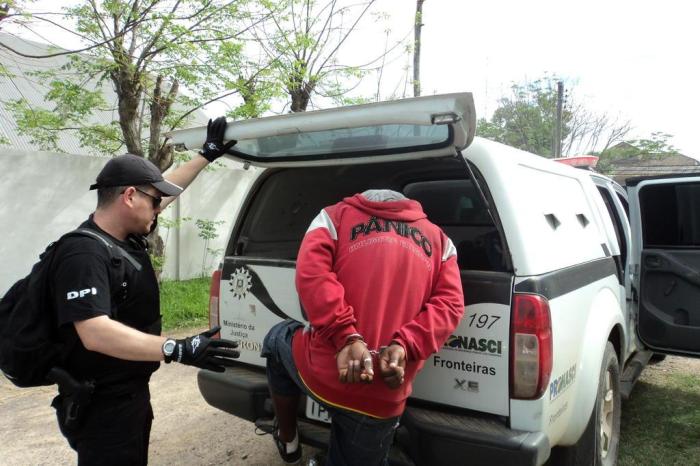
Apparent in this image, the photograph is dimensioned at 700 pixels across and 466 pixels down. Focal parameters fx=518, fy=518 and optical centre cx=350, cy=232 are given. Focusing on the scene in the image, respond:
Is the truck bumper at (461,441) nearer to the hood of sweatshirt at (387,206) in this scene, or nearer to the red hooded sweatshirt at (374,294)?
the red hooded sweatshirt at (374,294)

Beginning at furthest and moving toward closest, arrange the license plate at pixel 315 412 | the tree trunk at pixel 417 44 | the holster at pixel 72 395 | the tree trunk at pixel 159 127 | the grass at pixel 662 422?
the tree trunk at pixel 417 44 → the tree trunk at pixel 159 127 → the grass at pixel 662 422 → the license plate at pixel 315 412 → the holster at pixel 72 395

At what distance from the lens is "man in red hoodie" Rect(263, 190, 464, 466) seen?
185 centimetres

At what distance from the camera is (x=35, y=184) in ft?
23.4

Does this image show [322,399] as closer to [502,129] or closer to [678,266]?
[678,266]

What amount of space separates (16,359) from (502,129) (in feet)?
98.8

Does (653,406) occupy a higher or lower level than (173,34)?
lower

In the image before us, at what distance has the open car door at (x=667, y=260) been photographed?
3828mm

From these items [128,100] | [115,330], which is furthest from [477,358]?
[128,100]

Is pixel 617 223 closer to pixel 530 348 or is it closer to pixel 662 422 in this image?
pixel 662 422

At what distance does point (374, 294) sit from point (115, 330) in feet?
2.95

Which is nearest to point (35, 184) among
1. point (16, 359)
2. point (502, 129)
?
point (16, 359)

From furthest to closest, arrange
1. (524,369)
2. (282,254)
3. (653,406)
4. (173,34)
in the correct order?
(173,34) → (653,406) → (282,254) → (524,369)

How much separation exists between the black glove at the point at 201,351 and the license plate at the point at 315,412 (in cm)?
80

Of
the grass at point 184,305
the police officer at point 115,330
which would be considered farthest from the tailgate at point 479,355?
the grass at point 184,305
